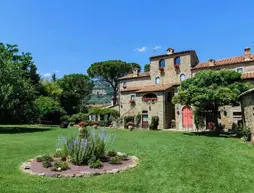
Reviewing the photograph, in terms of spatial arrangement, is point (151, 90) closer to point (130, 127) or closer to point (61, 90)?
point (130, 127)

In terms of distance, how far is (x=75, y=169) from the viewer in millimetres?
8203

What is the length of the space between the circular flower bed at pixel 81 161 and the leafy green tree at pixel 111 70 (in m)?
38.8

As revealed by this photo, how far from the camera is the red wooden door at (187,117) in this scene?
28.4 m

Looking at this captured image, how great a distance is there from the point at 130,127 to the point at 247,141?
14.3 meters

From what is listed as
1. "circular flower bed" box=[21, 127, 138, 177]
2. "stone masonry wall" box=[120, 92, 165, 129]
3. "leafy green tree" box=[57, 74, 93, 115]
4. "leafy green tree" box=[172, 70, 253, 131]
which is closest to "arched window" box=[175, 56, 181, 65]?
"stone masonry wall" box=[120, 92, 165, 129]

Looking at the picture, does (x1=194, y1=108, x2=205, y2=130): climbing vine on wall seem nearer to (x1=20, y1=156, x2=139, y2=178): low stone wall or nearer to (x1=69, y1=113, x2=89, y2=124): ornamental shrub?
(x1=20, y1=156, x2=139, y2=178): low stone wall

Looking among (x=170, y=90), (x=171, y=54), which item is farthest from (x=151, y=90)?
(x=171, y=54)

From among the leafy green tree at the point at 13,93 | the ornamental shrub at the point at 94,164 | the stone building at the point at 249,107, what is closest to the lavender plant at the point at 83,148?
the ornamental shrub at the point at 94,164

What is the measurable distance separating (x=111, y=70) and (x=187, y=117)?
2469cm

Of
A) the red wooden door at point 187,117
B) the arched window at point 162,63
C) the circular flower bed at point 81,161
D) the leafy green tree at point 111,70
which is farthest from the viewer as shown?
the leafy green tree at point 111,70

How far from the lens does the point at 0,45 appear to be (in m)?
29.7

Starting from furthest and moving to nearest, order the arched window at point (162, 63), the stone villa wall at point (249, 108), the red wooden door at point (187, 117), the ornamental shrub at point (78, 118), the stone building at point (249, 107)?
the ornamental shrub at point (78, 118), the arched window at point (162, 63), the red wooden door at point (187, 117), the stone villa wall at point (249, 108), the stone building at point (249, 107)

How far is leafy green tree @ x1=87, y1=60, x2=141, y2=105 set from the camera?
163 ft

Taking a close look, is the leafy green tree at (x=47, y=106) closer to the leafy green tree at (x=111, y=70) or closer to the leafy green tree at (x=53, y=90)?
the leafy green tree at (x=53, y=90)
